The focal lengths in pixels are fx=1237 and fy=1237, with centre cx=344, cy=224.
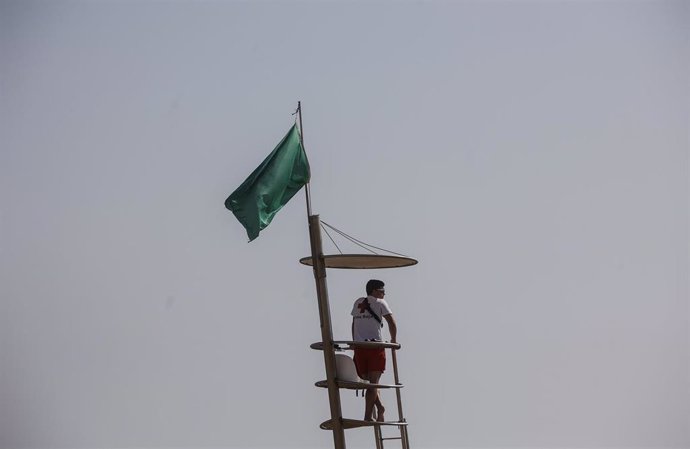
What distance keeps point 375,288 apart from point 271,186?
9.81ft

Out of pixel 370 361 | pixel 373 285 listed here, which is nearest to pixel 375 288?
pixel 373 285

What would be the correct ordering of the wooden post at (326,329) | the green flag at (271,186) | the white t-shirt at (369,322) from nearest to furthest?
1. the green flag at (271,186)
2. the wooden post at (326,329)
3. the white t-shirt at (369,322)

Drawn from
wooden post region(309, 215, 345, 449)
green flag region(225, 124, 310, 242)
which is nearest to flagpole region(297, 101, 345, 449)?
wooden post region(309, 215, 345, 449)

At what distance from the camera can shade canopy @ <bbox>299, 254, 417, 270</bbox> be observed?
80.5ft

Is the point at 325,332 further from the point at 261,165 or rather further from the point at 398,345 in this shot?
the point at 261,165

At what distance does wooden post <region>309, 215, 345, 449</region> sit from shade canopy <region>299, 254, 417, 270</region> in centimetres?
42

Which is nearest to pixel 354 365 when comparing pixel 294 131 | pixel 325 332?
pixel 325 332

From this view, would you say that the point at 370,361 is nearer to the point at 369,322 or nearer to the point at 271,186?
the point at 369,322

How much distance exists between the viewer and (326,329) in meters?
23.5

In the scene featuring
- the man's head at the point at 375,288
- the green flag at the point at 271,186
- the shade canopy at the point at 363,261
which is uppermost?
the green flag at the point at 271,186

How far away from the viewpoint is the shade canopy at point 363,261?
80.5ft

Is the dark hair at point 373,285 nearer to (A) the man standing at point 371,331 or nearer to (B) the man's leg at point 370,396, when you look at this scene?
(A) the man standing at point 371,331

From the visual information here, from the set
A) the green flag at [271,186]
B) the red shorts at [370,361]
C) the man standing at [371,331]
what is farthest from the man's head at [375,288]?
the green flag at [271,186]

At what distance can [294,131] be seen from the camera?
24703 mm
